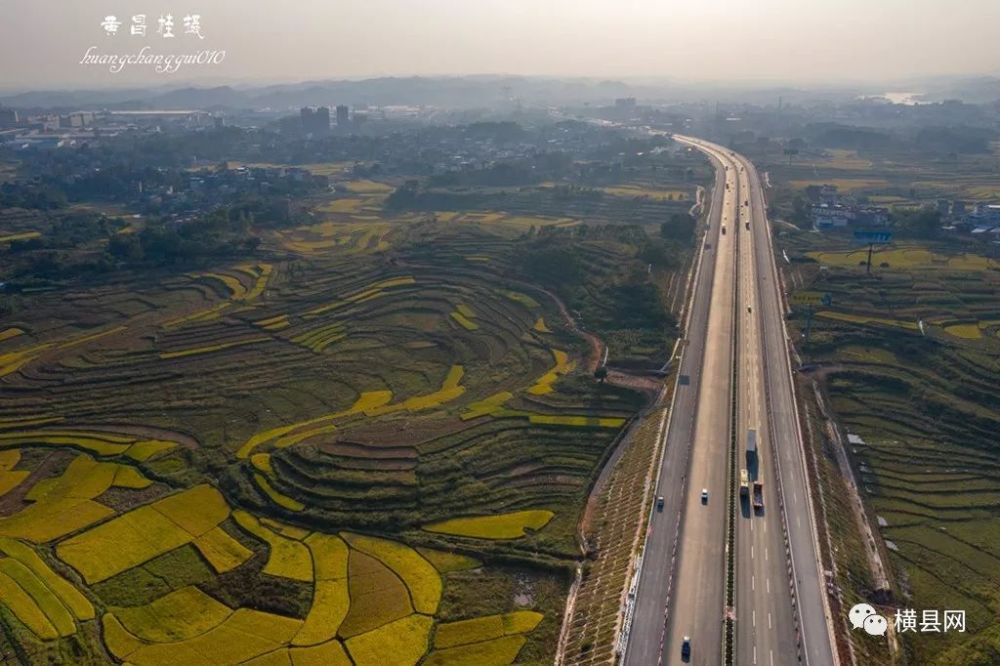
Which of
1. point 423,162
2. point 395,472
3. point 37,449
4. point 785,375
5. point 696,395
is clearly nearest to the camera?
point 395,472

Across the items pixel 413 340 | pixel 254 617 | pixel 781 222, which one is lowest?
pixel 254 617

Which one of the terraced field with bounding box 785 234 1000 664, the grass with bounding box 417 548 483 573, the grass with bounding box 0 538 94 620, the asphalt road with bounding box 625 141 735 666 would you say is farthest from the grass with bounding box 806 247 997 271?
the grass with bounding box 0 538 94 620

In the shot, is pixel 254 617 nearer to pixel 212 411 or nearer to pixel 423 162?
pixel 212 411

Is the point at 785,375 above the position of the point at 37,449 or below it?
above

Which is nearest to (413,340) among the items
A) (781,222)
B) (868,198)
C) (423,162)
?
(781,222)

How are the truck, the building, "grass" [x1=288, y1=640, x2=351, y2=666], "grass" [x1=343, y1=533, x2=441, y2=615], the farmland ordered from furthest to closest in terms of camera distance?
the building
the truck
"grass" [x1=343, y1=533, x2=441, y2=615]
the farmland
"grass" [x1=288, y1=640, x2=351, y2=666]

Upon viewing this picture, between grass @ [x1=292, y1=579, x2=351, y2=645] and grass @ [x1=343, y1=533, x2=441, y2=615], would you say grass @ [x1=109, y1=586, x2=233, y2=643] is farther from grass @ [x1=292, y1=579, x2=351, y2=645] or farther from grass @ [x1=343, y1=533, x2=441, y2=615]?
grass @ [x1=343, y1=533, x2=441, y2=615]
